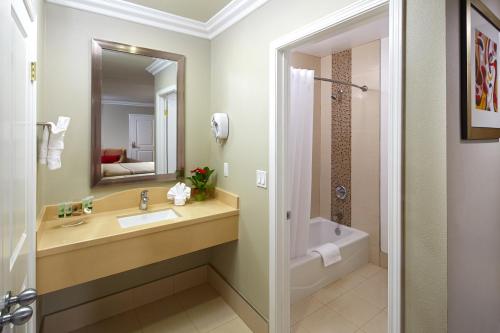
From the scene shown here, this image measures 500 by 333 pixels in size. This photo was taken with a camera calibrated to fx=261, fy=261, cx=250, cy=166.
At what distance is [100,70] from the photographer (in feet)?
6.40

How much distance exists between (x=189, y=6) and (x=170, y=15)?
22 centimetres

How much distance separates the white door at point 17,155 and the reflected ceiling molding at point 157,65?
2.98 ft

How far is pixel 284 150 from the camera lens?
173 centimetres

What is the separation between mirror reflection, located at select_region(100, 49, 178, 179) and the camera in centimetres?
202

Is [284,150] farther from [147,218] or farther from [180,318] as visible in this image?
[180,318]

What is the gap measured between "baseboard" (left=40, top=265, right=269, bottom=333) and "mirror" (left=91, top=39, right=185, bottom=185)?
0.94 meters

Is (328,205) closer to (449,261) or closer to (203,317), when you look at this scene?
(203,317)

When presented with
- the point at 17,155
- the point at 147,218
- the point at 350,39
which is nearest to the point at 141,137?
the point at 147,218

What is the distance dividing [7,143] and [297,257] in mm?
2158

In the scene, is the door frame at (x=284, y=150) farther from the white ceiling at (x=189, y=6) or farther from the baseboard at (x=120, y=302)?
the baseboard at (x=120, y=302)

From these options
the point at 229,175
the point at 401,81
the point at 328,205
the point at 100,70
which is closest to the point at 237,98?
the point at 229,175

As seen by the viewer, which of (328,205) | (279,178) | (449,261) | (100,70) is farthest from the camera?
(328,205)

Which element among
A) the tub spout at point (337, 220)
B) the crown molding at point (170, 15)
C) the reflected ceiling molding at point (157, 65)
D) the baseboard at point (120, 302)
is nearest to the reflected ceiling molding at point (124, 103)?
the reflected ceiling molding at point (157, 65)

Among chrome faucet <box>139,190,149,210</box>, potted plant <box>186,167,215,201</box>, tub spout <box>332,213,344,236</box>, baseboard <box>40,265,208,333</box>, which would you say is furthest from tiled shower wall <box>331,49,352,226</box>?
chrome faucet <box>139,190,149,210</box>
